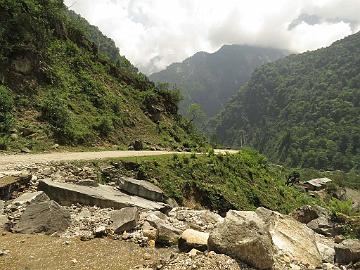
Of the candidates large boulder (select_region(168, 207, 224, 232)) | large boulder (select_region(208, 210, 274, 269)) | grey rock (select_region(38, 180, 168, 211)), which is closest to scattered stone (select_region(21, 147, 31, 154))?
grey rock (select_region(38, 180, 168, 211))

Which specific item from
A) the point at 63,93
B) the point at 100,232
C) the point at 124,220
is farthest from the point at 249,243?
the point at 63,93

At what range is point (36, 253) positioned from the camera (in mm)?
10688

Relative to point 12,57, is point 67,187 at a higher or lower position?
lower

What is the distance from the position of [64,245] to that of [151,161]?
17.0 m

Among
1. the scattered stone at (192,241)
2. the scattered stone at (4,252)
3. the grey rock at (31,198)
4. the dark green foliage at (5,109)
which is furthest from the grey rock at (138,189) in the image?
the dark green foliage at (5,109)

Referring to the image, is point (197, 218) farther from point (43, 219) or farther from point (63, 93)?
point (63, 93)

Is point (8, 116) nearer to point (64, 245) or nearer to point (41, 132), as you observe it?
point (41, 132)

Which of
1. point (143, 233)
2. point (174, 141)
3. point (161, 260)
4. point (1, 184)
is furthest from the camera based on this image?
point (174, 141)

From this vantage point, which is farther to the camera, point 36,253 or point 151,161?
point 151,161

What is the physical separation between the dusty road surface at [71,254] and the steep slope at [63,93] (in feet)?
51.3

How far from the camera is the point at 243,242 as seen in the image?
11.2 metres

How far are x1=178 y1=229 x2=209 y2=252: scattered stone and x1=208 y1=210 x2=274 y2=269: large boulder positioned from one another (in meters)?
0.31

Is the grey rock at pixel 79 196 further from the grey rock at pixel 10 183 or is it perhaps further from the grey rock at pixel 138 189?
the grey rock at pixel 138 189

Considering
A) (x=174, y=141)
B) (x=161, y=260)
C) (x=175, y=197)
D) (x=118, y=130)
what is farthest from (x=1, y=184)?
(x=174, y=141)
